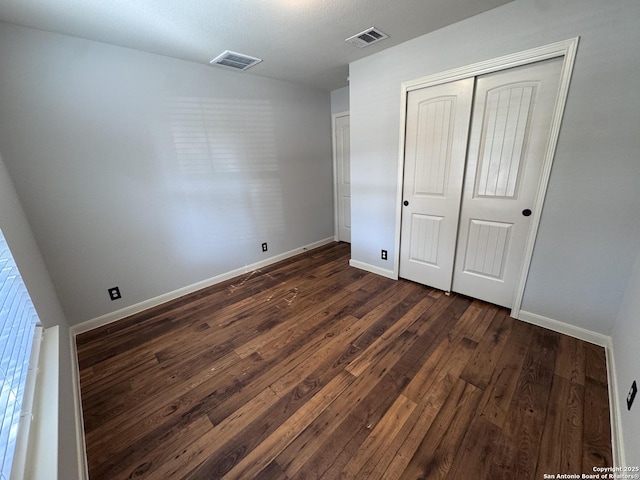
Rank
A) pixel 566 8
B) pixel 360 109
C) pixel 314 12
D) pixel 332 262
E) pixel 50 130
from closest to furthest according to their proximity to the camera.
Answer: pixel 566 8 → pixel 314 12 → pixel 50 130 → pixel 360 109 → pixel 332 262

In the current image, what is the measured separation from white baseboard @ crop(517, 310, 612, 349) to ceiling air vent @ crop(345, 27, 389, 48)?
266 centimetres

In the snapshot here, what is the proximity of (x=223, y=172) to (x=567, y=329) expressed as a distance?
3.50 m

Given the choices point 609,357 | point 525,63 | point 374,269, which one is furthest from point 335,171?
point 609,357

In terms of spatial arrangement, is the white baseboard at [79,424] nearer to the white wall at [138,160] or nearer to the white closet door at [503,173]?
the white wall at [138,160]

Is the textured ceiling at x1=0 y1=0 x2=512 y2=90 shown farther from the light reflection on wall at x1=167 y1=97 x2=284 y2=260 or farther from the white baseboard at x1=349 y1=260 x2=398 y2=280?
the white baseboard at x1=349 y1=260 x2=398 y2=280

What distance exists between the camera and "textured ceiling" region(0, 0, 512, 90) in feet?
5.45

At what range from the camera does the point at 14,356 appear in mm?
981

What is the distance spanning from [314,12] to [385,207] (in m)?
1.83

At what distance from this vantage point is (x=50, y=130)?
194 centimetres

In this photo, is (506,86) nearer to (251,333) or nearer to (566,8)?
(566,8)

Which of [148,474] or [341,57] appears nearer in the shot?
[148,474]

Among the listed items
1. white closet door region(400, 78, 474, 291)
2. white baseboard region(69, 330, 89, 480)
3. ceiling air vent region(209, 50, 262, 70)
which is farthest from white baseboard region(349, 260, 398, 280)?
white baseboard region(69, 330, 89, 480)

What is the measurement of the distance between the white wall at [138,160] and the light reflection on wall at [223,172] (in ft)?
0.04

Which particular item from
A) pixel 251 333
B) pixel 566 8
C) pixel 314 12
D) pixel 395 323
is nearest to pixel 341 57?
pixel 314 12
